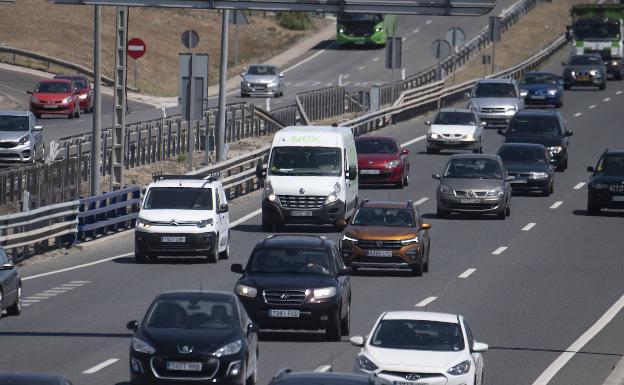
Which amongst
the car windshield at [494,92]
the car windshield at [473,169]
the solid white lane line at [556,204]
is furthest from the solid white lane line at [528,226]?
the car windshield at [494,92]

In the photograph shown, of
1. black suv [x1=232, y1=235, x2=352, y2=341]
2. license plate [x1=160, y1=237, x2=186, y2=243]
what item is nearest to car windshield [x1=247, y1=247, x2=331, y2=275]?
black suv [x1=232, y1=235, x2=352, y2=341]

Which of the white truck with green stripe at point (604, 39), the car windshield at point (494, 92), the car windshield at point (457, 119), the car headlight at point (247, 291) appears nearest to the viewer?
the car headlight at point (247, 291)

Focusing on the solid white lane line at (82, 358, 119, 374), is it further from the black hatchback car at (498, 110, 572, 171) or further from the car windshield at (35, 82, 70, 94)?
the car windshield at (35, 82, 70, 94)

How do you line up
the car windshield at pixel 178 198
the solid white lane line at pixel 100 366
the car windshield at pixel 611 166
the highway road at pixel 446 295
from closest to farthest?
1. the solid white lane line at pixel 100 366
2. the highway road at pixel 446 295
3. the car windshield at pixel 178 198
4. the car windshield at pixel 611 166

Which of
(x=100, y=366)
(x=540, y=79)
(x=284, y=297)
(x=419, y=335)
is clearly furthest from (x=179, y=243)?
(x=540, y=79)

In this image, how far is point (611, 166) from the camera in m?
44.0

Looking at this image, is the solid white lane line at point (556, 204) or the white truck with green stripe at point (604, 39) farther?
the white truck with green stripe at point (604, 39)

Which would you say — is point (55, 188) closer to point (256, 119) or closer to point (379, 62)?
point (256, 119)

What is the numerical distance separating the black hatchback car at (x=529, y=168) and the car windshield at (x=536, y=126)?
599 centimetres

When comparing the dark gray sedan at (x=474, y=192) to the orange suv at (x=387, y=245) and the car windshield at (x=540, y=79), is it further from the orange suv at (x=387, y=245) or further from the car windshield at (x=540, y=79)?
the car windshield at (x=540, y=79)

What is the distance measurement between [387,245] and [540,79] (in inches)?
1652

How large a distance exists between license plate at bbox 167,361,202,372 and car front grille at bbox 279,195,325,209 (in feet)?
63.7

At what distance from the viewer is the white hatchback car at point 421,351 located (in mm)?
19203

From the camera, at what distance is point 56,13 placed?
103m
